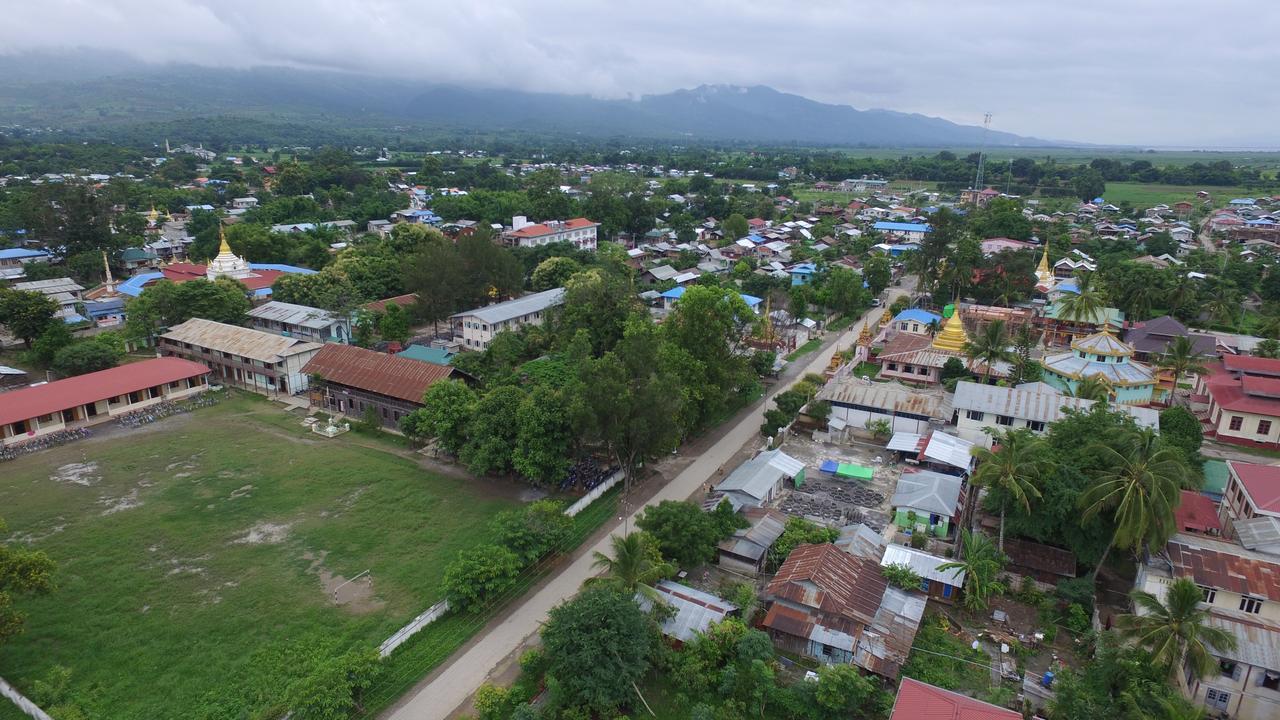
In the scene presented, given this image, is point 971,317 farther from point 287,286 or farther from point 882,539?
point 287,286

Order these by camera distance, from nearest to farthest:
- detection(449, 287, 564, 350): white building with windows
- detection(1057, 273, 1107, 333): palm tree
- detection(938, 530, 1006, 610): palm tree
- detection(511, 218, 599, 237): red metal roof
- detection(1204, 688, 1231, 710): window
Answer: detection(1204, 688, 1231, 710): window → detection(938, 530, 1006, 610): palm tree → detection(1057, 273, 1107, 333): palm tree → detection(449, 287, 564, 350): white building with windows → detection(511, 218, 599, 237): red metal roof

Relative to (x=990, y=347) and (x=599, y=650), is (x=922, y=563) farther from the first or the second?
(x=990, y=347)

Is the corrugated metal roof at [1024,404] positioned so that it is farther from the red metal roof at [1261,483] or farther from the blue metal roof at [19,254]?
the blue metal roof at [19,254]

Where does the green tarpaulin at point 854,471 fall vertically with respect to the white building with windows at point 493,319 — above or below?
below

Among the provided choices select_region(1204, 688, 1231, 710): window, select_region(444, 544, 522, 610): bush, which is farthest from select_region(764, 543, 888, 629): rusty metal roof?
select_region(444, 544, 522, 610): bush

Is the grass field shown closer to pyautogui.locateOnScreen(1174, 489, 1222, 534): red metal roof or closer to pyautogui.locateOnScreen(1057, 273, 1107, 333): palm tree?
pyautogui.locateOnScreen(1174, 489, 1222, 534): red metal roof

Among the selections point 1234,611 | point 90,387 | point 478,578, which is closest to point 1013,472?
point 1234,611

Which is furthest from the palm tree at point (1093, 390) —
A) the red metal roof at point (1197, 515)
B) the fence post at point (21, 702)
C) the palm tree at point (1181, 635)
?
the fence post at point (21, 702)
